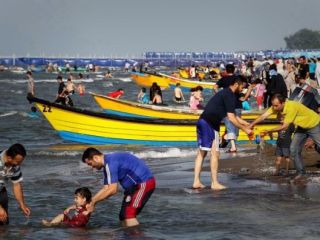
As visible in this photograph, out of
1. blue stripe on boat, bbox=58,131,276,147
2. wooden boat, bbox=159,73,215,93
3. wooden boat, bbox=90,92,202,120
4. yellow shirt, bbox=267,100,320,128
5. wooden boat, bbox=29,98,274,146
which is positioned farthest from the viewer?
wooden boat, bbox=159,73,215,93

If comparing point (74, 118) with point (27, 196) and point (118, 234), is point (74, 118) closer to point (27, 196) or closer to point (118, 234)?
point (27, 196)

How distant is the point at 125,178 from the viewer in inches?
321

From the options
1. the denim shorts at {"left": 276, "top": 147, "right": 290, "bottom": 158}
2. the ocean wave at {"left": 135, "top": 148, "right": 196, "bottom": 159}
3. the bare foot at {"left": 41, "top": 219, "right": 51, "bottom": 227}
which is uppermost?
the denim shorts at {"left": 276, "top": 147, "right": 290, "bottom": 158}

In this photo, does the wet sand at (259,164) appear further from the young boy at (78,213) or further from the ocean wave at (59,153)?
the ocean wave at (59,153)

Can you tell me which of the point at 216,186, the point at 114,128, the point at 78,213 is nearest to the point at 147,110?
the point at 114,128

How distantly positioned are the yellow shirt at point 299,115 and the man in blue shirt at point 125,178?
3.21m

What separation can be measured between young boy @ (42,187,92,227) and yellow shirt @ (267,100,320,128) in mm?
3522

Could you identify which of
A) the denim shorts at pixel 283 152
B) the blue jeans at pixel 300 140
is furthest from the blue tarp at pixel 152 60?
the blue jeans at pixel 300 140

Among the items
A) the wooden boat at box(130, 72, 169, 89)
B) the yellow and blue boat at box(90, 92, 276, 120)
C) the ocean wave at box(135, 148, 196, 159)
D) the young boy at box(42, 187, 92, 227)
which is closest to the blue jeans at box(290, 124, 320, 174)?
the young boy at box(42, 187, 92, 227)

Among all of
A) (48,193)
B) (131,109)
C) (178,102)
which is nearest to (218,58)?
(178,102)

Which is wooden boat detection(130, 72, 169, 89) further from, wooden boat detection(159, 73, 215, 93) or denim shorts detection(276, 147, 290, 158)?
denim shorts detection(276, 147, 290, 158)

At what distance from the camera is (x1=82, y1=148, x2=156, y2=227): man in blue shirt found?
790cm

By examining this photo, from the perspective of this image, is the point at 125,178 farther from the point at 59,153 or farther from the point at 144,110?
the point at 144,110

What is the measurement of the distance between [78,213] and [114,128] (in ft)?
33.3
